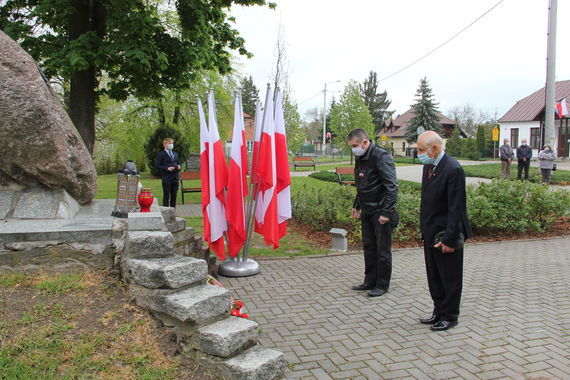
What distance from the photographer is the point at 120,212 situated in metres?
5.50

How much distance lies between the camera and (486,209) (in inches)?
354

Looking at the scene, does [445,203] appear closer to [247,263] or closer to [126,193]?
[247,263]

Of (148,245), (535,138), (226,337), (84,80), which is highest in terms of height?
(84,80)

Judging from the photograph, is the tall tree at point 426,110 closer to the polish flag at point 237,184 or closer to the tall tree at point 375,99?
the tall tree at point 375,99

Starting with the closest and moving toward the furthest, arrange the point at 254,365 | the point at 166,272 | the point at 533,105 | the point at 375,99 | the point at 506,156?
the point at 254,365 → the point at 166,272 → the point at 506,156 → the point at 533,105 → the point at 375,99

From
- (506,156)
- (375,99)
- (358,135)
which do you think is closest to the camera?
(358,135)

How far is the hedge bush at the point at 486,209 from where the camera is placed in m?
8.96

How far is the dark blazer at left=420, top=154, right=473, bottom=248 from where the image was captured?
170 inches

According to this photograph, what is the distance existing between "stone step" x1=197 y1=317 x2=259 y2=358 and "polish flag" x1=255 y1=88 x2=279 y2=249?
2884 mm

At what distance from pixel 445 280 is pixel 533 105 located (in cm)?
5061

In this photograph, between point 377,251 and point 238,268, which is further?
point 238,268

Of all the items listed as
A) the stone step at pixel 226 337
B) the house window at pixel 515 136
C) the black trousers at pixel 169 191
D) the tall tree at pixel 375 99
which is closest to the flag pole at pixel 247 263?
the stone step at pixel 226 337

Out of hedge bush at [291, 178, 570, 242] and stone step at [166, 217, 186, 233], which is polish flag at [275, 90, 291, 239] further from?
hedge bush at [291, 178, 570, 242]

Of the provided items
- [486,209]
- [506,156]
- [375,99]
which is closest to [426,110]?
[375,99]
